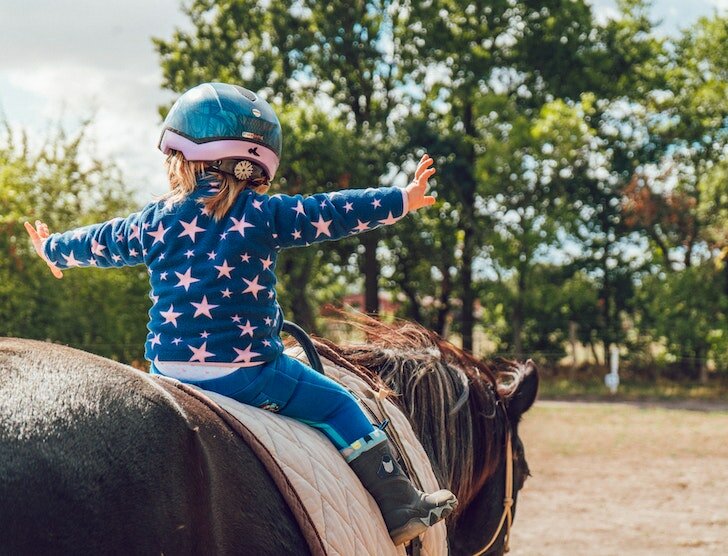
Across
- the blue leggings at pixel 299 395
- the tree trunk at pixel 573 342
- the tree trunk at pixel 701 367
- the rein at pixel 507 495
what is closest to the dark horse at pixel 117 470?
the blue leggings at pixel 299 395

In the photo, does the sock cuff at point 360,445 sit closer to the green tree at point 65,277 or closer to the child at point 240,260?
the child at point 240,260

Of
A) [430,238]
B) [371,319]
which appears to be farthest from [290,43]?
[371,319]

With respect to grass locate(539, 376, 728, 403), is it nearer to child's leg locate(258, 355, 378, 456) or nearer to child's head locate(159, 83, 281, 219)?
child's leg locate(258, 355, 378, 456)

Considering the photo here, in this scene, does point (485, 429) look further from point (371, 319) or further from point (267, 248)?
point (267, 248)

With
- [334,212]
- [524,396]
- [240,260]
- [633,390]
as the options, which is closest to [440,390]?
[524,396]

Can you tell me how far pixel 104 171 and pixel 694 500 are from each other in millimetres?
10648

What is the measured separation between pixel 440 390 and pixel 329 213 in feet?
3.49

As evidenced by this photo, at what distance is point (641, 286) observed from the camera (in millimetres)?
23859

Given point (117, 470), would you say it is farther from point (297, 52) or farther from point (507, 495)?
point (297, 52)

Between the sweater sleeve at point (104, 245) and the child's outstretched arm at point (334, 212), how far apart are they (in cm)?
34

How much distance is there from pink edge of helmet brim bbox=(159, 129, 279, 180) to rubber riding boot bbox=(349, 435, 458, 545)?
29.7 inches

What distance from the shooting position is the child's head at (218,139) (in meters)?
2.19

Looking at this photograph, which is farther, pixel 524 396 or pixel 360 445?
pixel 524 396

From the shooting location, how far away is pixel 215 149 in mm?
2188
